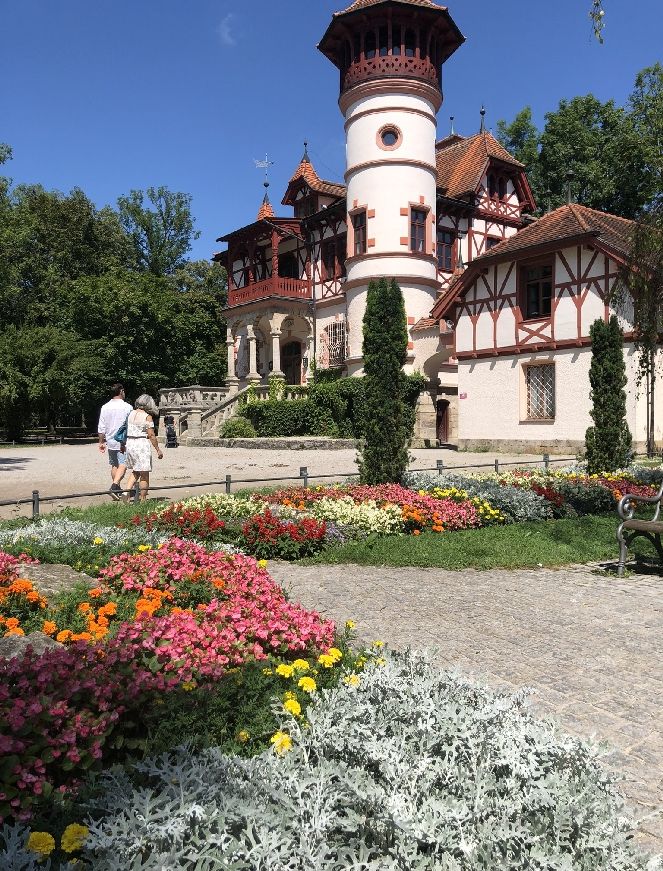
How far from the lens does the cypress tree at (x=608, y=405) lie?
45.2 ft

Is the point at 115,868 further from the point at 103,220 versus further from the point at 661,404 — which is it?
the point at 103,220

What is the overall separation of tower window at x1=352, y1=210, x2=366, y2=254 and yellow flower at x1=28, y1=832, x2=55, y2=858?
94.2 feet

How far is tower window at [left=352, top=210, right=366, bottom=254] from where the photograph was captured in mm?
29125

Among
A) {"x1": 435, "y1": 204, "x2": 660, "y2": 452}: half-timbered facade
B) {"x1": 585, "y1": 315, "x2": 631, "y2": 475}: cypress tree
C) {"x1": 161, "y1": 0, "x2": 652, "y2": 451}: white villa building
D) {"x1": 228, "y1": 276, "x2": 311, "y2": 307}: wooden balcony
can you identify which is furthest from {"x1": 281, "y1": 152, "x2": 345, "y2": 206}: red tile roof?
{"x1": 585, "y1": 315, "x2": 631, "y2": 475}: cypress tree

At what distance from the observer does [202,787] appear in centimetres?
234

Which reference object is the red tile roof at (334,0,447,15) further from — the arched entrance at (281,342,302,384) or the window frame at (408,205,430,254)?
the arched entrance at (281,342,302,384)

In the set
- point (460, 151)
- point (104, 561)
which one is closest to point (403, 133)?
point (460, 151)

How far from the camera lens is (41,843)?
6.86ft

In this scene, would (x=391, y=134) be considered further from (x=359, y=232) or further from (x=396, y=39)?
(x=359, y=232)

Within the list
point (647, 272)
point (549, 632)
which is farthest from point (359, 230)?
point (549, 632)

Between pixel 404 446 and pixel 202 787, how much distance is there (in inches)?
375

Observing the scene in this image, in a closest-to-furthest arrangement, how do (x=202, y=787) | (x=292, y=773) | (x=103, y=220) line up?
(x=202, y=787) → (x=292, y=773) → (x=103, y=220)

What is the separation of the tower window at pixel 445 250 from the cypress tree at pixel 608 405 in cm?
1837

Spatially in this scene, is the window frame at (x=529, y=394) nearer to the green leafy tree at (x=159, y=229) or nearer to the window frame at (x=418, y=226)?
the window frame at (x=418, y=226)
